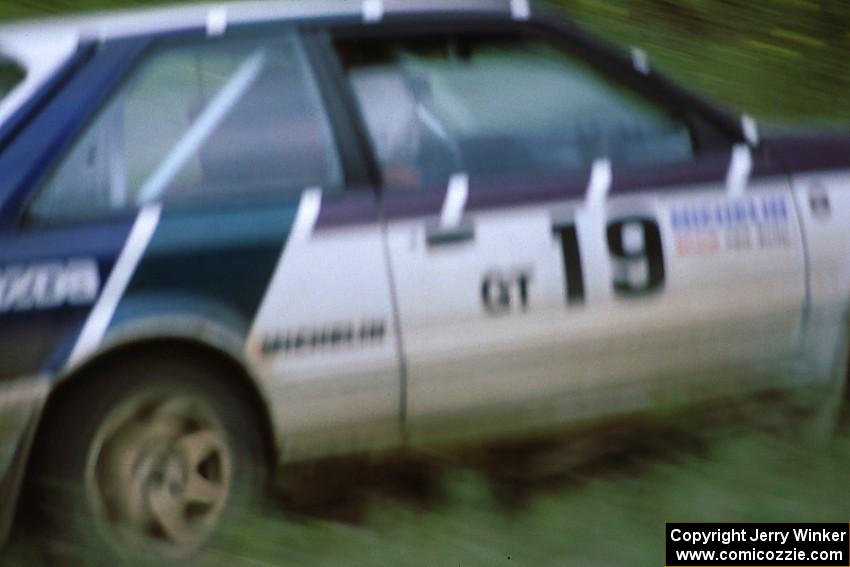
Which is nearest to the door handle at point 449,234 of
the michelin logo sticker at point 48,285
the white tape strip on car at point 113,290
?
the white tape strip on car at point 113,290

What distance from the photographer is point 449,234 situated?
4.11m

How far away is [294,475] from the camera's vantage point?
168 inches

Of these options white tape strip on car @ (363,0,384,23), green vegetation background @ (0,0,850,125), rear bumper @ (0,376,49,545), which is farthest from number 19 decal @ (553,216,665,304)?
green vegetation background @ (0,0,850,125)

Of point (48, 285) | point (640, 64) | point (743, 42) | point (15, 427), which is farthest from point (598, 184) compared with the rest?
point (743, 42)

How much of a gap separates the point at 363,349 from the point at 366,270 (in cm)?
22

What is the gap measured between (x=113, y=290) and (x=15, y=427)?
415 mm

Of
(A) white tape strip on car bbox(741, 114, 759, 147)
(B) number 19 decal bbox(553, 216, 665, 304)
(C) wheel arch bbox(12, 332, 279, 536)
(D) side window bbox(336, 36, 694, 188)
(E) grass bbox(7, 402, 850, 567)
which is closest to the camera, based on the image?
(C) wheel arch bbox(12, 332, 279, 536)

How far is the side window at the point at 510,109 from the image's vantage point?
434cm

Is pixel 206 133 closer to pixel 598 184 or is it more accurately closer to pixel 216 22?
pixel 216 22

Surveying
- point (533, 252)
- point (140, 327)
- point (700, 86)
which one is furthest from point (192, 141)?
point (700, 86)

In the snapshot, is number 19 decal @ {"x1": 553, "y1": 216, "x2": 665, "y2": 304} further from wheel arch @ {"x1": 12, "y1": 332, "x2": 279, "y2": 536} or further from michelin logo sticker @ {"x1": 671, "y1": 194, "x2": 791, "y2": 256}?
wheel arch @ {"x1": 12, "y1": 332, "x2": 279, "y2": 536}

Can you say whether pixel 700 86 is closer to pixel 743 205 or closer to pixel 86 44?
pixel 743 205

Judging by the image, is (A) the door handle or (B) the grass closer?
(B) the grass

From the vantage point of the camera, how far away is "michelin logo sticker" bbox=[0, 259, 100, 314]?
3.62 meters
